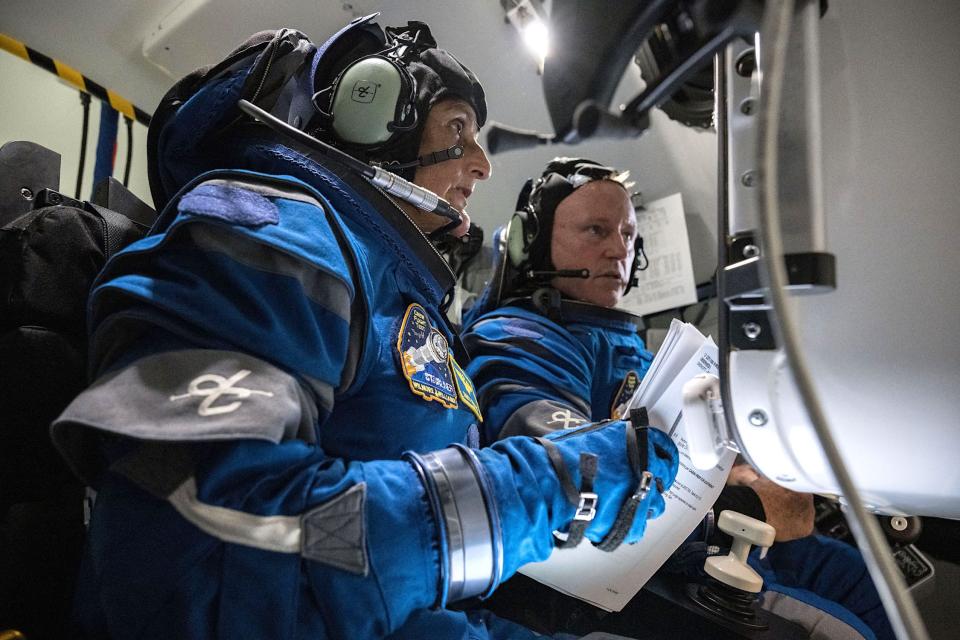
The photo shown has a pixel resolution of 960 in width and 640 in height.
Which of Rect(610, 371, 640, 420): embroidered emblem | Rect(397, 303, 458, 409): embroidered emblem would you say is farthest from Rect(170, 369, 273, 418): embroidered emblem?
Rect(610, 371, 640, 420): embroidered emblem

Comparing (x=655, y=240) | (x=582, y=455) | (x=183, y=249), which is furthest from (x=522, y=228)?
(x=183, y=249)

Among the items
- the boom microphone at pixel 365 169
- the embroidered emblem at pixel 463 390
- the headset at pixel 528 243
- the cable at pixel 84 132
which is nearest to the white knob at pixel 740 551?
the embroidered emblem at pixel 463 390

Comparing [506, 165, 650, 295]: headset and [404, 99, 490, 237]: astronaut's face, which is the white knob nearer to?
[404, 99, 490, 237]: astronaut's face

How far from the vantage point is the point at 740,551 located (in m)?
0.92

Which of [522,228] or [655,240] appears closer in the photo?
[522,228]

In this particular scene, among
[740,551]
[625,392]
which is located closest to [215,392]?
[740,551]

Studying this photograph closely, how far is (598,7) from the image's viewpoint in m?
0.48

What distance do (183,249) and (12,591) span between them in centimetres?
44

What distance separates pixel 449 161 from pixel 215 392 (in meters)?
0.71

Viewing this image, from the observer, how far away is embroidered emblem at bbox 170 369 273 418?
53 centimetres

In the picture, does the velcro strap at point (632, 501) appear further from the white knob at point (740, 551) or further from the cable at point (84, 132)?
the cable at point (84, 132)

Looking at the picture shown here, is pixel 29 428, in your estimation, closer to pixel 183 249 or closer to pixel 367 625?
pixel 183 249

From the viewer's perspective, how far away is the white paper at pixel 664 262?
2174mm

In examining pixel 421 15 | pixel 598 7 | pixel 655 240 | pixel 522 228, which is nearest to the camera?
pixel 598 7
